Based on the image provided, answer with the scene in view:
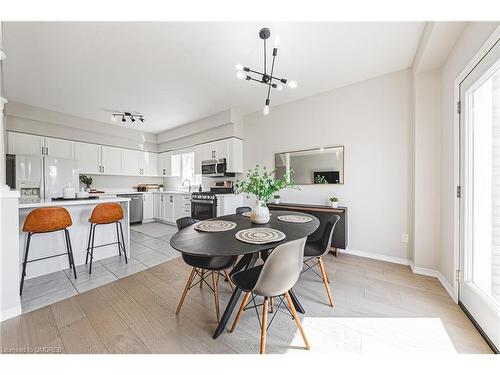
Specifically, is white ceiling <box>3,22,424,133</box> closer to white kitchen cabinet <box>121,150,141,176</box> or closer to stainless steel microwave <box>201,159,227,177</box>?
stainless steel microwave <box>201,159,227,177</box>

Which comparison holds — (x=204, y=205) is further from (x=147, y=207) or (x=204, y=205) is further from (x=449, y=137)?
(x=449, y=137)

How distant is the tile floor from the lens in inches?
71.9

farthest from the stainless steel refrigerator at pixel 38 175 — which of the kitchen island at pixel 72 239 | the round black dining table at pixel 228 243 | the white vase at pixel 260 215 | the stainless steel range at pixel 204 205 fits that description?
the white vase at pixel 260 215

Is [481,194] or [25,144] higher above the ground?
[25,144]

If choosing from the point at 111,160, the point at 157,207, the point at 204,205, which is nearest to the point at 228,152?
the point at 204,205

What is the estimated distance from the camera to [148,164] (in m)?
5.77

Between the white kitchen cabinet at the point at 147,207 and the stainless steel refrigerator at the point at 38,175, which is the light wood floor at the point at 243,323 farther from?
the white kitchen cabinet at the point at 147,207

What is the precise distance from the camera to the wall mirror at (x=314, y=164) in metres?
3.04

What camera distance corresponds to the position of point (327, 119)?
3.14 metres

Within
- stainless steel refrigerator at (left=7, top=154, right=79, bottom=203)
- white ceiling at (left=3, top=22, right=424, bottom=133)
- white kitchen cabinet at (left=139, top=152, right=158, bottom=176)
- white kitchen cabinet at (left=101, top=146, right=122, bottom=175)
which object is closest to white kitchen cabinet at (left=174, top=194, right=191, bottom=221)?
white kitchen cabinet at (left=139, top=152, right=158, bottom=176)

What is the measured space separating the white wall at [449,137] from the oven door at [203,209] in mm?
3497

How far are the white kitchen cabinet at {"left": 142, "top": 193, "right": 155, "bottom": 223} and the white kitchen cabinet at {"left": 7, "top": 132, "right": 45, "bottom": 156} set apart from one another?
2235 mm

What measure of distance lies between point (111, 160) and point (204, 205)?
9.72 feet
